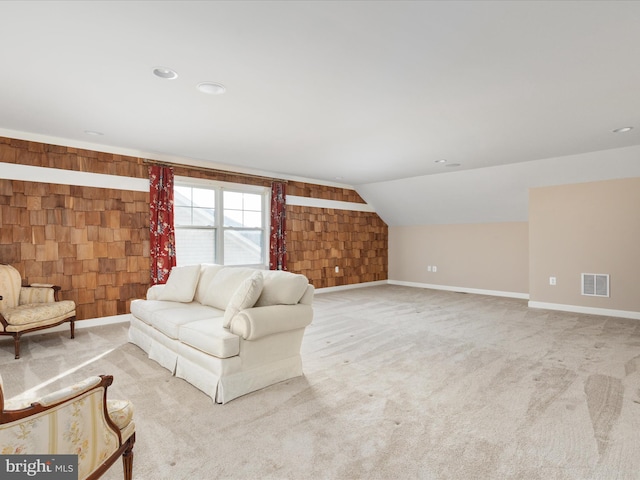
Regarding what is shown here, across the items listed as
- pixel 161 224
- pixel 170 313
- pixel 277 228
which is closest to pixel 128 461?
pixel 170 313

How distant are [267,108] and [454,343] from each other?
3293 mm

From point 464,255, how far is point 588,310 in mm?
2566

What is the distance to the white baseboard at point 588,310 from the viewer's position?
510cm

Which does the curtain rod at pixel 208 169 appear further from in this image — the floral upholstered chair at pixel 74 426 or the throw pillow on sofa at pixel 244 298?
the floral upholstered chair at pixel 74 426

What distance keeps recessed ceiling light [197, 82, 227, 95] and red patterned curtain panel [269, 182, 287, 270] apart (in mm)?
3582

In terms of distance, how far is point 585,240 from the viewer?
5.43 m

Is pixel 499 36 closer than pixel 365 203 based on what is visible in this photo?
Yes

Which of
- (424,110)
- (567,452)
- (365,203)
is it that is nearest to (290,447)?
(567,452)

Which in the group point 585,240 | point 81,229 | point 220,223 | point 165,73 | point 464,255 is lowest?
point 464,255

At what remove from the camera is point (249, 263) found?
6.38 m

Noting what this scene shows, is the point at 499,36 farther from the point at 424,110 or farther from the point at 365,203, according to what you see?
the point at 365,203

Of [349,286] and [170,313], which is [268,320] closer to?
[170,313]

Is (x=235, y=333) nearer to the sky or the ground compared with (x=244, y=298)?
nearer to the ground

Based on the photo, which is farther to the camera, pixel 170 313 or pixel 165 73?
pixel 170 313
